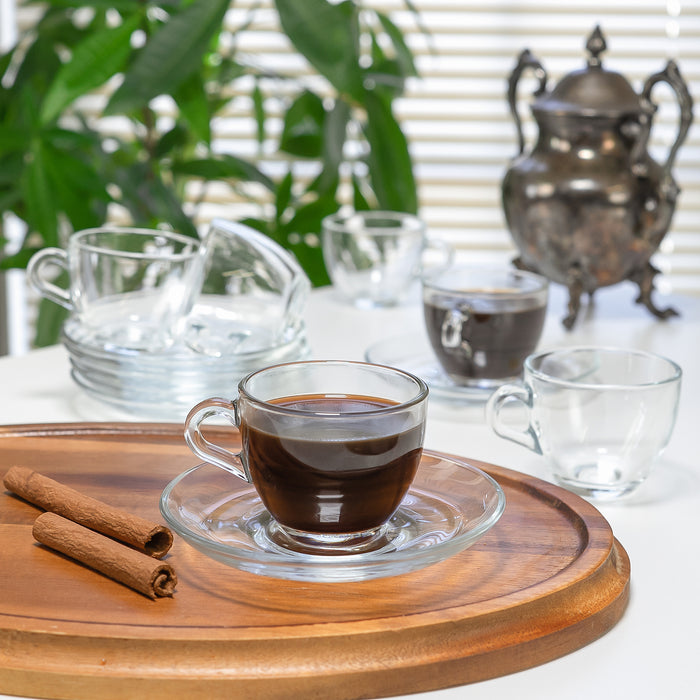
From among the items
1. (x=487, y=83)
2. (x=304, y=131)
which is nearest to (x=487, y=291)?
(x=304, y=131)

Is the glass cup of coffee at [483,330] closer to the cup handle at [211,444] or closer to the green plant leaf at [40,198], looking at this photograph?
the cup handle at [211,444]

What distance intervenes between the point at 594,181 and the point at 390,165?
0.56m

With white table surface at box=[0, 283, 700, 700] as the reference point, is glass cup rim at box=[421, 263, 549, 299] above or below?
above

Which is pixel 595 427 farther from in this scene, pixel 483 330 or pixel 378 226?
pixel 378 226

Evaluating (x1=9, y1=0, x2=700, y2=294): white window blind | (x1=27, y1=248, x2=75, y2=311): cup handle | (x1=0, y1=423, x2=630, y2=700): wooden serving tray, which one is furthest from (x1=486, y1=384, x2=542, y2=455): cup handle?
(x1=9, y1=0, x2=700, y2=294): white window blind

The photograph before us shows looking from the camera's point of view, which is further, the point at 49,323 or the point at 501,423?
the point at 49,323

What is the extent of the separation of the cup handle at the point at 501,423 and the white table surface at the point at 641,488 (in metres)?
0.04

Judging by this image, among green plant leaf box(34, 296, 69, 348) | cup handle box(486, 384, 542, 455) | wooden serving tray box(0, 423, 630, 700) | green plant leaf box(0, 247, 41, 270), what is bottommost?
green plant leaf box(34, 296, 69, 348)

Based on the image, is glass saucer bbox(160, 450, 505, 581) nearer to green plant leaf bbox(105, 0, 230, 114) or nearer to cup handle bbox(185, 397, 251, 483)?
cup handle bbox(185, 397, 251, 483)

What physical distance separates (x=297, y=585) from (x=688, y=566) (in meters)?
0.27

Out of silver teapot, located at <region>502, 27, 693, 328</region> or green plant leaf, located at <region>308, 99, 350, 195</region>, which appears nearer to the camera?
silver teapot, located at <region>502, 27, 693, 328</region>

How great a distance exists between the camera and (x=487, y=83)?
8.97ft

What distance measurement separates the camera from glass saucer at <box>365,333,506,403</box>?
104 cm

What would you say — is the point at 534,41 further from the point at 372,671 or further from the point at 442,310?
the point at 372,671
